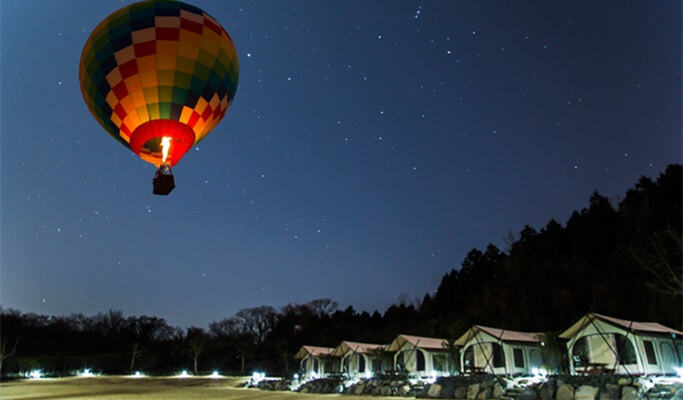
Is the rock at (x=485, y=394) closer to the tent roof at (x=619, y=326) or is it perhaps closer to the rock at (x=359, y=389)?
the tent roof at (x=619, y=326)

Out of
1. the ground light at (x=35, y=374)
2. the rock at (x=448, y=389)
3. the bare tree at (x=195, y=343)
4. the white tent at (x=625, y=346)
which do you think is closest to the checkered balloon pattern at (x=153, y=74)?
the rock at (x=448, y=389)

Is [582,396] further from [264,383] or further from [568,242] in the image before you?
[568,242]

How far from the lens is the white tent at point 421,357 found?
23.5 meters

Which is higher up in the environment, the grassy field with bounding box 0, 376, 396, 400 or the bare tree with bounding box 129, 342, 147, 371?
the bare tree with bounding box 129, 342, 147, 371

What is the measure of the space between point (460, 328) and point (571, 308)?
8.28 metres

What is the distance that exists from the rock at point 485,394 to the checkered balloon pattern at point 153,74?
1181cm

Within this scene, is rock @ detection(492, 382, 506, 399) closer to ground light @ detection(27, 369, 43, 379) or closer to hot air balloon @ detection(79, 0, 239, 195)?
hot air balloon @ detection(79, 0, 239, 195)

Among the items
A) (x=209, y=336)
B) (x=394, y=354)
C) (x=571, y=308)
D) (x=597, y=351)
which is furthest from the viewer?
(x=209, y=336)

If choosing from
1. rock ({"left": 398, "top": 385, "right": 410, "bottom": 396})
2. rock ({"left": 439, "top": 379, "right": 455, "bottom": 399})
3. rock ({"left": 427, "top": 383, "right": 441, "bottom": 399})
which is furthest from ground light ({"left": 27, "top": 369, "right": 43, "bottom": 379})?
rock ({"left": 439, "top": 379, "right": 455, "bottom": 399})

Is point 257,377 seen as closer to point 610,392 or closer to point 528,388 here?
point 528,388

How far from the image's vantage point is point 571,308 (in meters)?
33.7

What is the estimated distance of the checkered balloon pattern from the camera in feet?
33.6

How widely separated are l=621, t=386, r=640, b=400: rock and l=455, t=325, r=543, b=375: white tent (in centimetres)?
763

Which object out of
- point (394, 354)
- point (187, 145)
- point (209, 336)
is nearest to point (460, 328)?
point (394, 354)
